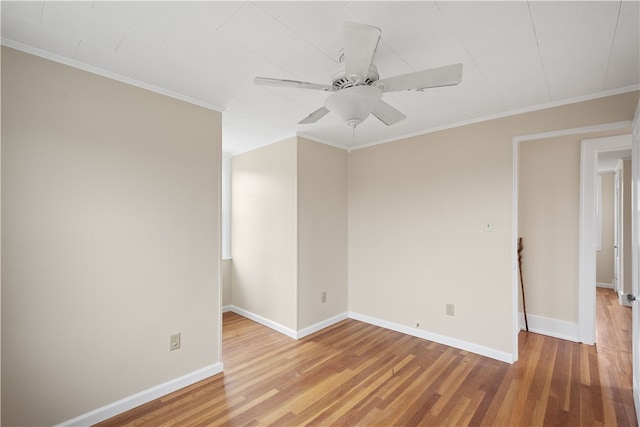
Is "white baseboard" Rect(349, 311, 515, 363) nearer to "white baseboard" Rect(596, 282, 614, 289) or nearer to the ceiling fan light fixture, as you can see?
the ceiling fan light fixture

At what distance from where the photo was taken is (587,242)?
10.3 feet

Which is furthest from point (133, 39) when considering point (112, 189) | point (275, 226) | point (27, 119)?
point (275, 226)

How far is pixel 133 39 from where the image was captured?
164cm

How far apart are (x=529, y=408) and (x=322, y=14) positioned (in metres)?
2.81

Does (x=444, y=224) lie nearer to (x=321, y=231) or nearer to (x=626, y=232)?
(x=321, y=231)

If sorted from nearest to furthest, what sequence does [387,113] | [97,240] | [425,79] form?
[425,79] → [387,113] → [97,240]

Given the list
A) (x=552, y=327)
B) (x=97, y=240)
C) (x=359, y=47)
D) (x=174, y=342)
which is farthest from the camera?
(x=552, y=327)

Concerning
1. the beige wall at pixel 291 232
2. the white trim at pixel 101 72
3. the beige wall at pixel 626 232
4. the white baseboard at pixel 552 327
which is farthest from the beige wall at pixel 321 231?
the beige wall at pixel 626 232

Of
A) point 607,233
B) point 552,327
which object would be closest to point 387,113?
point 552,327

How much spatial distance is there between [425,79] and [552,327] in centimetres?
347

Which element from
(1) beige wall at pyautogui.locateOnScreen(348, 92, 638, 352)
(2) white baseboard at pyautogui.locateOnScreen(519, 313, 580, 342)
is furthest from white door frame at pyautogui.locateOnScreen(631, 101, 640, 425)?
(2) white baseboard at pyautogui.locateOnScreen(519, 313, 580, 342)

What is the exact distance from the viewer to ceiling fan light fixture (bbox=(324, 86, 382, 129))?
141 cm

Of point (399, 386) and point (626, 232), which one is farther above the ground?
point (626, 232)

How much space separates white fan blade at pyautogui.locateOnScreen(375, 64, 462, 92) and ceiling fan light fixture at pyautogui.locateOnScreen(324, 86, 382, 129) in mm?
60
